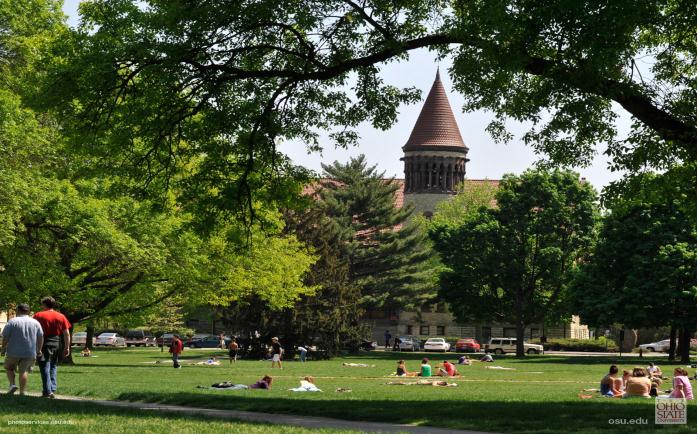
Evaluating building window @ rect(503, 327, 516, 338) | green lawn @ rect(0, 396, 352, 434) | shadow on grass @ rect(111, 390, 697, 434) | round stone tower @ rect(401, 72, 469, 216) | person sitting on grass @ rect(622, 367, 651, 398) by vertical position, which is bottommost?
green lawn @ rect(0, 396, 352, 434)

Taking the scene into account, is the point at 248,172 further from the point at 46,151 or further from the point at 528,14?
the point at 46,151

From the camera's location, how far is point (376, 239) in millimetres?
97438

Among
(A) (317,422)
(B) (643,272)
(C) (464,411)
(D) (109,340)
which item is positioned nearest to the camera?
(A) (317,422)

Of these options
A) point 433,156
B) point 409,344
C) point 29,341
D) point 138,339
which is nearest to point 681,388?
point 29,341

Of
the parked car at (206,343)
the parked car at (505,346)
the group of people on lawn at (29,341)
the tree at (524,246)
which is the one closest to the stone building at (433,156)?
the parked car at (206,343)

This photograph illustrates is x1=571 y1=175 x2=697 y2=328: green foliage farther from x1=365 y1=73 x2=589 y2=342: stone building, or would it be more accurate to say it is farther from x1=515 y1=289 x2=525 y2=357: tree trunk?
x1=365 y1=73 x2=589 y2=342: stone building

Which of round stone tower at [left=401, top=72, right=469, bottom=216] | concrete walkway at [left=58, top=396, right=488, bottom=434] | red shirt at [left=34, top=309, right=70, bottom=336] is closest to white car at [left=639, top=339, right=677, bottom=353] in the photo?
round stone tower at [left=401, top=72, right=469, bottom=216]

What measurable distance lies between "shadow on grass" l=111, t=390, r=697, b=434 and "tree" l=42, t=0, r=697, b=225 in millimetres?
4206

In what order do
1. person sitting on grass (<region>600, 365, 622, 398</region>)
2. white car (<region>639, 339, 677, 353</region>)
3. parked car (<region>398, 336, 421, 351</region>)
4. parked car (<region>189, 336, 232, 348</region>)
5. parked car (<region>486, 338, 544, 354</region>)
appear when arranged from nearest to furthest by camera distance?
person sitting on grass (<region>600, 365, 622, 398</region>) → parked car (<region>486, 338, 544, 354</region>) → parked car (<region>398, 336, 421, 351</region>) → white car (<region>639, 339, 677, 353</region>) → parked car (<region>189, 336, 232, 348</region>)

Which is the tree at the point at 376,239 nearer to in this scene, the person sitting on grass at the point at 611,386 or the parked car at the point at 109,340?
the parked car at the point at 109,340

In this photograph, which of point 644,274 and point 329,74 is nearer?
point 329,74

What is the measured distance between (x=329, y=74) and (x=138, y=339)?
82153 mm

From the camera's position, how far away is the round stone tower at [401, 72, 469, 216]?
129500 mm

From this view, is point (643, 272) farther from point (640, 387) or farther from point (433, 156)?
point (433, 156)
